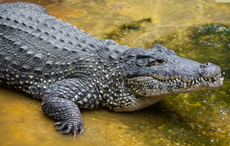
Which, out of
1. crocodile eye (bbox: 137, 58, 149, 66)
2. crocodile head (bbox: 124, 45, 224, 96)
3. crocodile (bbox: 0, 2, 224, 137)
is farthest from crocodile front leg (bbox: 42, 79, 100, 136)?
crocodile eye (bbox: 137, 58, 149, 66)

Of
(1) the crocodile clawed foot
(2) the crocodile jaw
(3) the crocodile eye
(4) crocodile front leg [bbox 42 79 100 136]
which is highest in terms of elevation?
(3) the crocodile eye

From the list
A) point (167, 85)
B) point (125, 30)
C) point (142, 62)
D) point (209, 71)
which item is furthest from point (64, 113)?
point (125, 30)

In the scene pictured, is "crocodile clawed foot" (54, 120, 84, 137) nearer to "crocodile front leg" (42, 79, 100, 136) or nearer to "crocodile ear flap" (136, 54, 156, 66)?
"crocodile front leg" (42, 79, 100, 136)

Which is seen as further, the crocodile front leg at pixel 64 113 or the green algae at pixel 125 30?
the green algae at pixel 125 30

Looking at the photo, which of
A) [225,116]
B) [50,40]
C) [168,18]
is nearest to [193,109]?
[225,116]

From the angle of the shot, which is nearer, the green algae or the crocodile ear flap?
the crocodile ear flap

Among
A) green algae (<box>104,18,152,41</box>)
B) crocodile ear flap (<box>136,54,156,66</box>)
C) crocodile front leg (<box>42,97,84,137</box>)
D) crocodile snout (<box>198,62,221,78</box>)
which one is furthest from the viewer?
green algae (<box>104,18,152,41</box>)

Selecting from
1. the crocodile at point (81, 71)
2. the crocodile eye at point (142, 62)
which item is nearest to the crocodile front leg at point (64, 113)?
the crocodile at point (81, 71)

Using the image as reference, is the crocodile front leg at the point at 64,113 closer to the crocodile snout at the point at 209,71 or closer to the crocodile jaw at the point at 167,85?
the crocodile jaw at the point at 167,85

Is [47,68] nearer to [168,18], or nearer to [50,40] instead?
[50,40]
